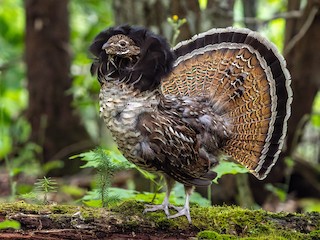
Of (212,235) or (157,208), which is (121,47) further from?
(212,235)

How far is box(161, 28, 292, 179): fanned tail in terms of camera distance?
187 inches

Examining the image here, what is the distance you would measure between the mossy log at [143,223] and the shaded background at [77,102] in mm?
2949

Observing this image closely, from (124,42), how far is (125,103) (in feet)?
1.39

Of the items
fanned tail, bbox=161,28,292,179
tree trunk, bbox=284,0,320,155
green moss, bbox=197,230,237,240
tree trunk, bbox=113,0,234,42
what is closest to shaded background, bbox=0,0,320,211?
tree trunk, bbox=284,0,320,155

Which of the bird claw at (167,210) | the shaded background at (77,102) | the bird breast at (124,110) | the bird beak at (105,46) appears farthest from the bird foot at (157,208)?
the shaded background at (77,102)

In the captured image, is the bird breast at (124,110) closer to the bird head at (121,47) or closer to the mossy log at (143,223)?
the bird head at (121,47)

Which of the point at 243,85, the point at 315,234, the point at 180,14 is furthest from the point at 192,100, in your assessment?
the point at 180,14

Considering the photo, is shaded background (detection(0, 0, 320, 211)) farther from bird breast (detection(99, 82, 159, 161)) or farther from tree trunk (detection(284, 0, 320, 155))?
bird breast (detection(99, 82, 159, 161))

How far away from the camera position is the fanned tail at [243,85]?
4.74 meters

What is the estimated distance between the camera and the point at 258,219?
420cm

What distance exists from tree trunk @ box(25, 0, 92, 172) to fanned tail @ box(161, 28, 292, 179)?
18.4 feet

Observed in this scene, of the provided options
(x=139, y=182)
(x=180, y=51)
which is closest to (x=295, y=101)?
(x=139, y=182)

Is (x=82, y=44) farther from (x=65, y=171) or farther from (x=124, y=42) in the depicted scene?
(x=124, y=42)

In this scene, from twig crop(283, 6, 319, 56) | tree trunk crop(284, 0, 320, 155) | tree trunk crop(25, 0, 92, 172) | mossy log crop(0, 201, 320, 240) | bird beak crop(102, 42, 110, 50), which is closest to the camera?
mossy log crop(0, 201, 320, 240)
